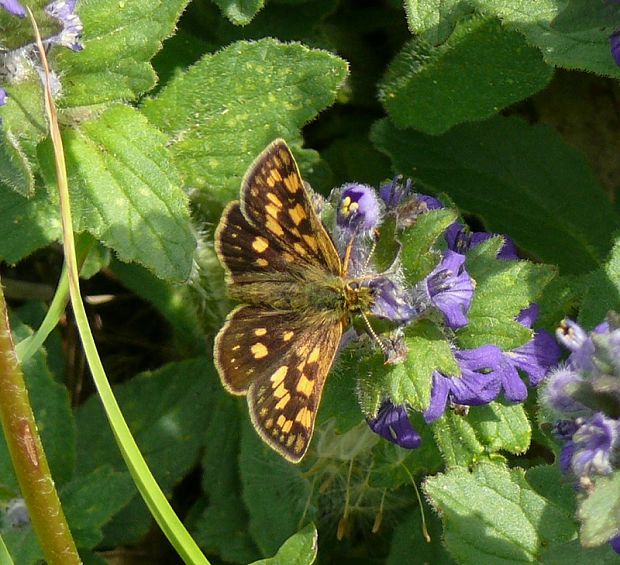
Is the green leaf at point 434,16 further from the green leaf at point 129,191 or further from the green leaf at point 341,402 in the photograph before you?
the green leaf at point 341,402

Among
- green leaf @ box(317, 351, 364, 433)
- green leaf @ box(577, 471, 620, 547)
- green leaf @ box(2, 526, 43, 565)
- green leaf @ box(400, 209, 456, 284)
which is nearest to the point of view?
green leaf @ box(577, 471, 620, 547)

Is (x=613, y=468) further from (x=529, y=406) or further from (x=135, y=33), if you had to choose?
(x=135, y=33)

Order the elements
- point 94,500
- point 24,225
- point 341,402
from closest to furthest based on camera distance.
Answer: point 341,402
point 94,500
point 24,225

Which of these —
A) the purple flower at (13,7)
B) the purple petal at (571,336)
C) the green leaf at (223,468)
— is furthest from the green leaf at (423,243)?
the green leaf at (223,468)

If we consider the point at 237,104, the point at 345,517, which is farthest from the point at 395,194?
the point at 345,517

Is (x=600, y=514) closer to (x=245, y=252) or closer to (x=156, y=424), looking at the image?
(x=245, y=252)

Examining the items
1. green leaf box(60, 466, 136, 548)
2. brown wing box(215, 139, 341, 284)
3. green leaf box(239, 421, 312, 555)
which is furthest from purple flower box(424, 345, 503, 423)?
green leaf box(60, 466, 136, 548)

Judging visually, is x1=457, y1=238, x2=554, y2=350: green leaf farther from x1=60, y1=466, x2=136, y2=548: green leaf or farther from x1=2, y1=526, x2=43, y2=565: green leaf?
x1=2, y1=526, x2=43, y2=565: green leaf
